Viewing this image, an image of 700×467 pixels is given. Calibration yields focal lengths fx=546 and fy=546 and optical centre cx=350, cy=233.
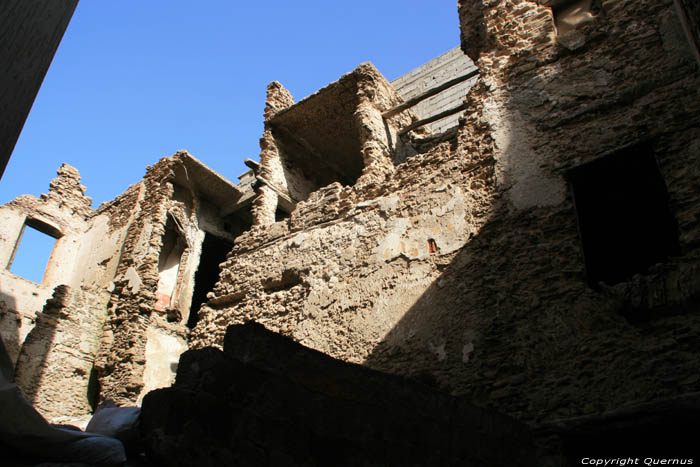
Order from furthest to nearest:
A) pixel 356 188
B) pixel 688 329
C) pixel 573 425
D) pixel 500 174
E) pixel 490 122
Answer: pixel 356 188, pixel 490 122, pixel 500 174, pixel 688 329, pixel 573 425

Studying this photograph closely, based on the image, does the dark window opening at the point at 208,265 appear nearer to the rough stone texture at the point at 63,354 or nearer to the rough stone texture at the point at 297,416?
the rough stone texture at the point at 63,354

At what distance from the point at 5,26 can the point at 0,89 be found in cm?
19

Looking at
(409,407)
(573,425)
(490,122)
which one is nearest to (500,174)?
(490,122)

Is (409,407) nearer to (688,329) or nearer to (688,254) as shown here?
(688,329)

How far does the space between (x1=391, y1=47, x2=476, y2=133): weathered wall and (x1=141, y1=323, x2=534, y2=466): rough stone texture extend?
847 centimetres

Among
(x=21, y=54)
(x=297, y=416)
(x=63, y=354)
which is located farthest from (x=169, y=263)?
(x=21, y=54)

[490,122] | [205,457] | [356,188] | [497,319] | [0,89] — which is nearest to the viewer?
[0,89]

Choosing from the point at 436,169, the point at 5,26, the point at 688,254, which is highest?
the point at 436,169

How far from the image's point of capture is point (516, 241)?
454cm

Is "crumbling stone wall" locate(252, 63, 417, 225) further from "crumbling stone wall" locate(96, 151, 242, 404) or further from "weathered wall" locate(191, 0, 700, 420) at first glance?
"crumbling stone wall" locate(96, 151, 242, 404)

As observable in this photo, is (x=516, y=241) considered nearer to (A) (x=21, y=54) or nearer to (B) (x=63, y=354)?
(A) (x=21, y=54)

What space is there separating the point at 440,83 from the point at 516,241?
755cm

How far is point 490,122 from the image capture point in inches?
213

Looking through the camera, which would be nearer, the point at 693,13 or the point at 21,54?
the point at 21,54
